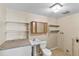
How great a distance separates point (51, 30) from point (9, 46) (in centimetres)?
91

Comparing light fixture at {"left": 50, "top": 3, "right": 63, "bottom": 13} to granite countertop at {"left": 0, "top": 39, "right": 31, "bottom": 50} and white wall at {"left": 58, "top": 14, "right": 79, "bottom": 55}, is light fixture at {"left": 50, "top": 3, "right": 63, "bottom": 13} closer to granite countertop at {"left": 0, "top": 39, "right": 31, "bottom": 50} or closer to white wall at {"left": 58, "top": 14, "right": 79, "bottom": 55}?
white wall at {"left": 58, "top": 14, "right": 79, "bottom": 55}

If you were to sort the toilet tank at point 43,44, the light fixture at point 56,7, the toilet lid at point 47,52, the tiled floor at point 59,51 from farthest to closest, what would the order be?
the toilet tank at point 43,44, the tiled floor at point 59,51, the toilet lid at point 47,52, the light fixture at point 56,7

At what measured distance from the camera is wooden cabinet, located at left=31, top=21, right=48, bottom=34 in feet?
6.54

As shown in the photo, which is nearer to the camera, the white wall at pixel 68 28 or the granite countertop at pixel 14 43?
the granite countertop at pixel 14 43

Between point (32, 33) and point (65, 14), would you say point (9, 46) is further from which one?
point (65, 14)

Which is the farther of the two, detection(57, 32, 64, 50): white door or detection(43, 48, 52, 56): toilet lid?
detection(57, 32, 64, 50): white door

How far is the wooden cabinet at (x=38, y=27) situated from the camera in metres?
1.99

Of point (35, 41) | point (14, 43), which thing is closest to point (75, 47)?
point (35, 41)

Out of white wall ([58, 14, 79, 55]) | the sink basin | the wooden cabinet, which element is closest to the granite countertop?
the sink basin

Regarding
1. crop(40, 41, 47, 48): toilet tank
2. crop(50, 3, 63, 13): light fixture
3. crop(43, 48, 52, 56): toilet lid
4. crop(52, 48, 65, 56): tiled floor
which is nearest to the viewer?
crop(50, 3, 63, 13): light fixture

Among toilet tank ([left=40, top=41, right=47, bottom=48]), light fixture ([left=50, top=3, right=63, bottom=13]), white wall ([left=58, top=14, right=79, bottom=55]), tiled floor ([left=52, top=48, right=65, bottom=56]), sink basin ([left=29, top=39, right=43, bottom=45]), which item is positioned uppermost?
light fixture ([left=50, top=3, right=63, bottom=13])

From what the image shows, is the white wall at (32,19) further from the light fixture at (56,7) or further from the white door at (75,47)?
the white door at (75,47)

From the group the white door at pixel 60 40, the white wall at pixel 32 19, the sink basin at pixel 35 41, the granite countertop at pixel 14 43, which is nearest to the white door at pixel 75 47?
the white door at pixel 60 40

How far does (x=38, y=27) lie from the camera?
2.04 metres
